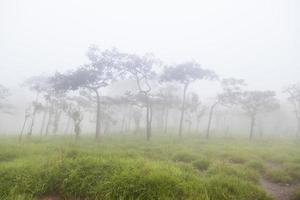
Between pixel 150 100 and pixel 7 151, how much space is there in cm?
2104

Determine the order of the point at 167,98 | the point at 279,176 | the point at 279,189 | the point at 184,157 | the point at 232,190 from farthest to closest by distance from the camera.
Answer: the point at 167,98 < the point at 184,157 < the point at 279,176 < the point at 279,189 < the point at 232,190

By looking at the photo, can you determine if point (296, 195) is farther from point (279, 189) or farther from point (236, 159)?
point (236, 159)

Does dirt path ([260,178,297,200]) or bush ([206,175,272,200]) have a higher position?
bush ([206,175,272,200])

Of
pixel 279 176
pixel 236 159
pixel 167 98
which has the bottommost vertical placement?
pixel 236 159

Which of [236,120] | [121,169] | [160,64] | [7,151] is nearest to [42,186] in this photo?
[121,169]

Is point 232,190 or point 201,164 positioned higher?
point 232,190

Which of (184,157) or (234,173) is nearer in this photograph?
(234,173)

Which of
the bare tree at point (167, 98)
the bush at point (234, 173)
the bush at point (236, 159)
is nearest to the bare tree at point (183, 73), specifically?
the bare tree at point (167, 98)

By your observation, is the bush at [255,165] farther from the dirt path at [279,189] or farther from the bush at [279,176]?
the dirt path at [279,189]

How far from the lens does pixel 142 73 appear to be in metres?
A: 29.0

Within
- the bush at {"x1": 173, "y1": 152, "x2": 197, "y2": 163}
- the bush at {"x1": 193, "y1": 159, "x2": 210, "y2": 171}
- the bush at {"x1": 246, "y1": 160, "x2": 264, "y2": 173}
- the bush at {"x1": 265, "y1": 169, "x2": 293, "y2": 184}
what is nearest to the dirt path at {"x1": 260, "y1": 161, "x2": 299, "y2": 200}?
the bush at {"x1": 265, "y1": 169, "x2": 293, "y2": 184}

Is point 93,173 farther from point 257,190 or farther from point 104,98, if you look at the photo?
point 104,98

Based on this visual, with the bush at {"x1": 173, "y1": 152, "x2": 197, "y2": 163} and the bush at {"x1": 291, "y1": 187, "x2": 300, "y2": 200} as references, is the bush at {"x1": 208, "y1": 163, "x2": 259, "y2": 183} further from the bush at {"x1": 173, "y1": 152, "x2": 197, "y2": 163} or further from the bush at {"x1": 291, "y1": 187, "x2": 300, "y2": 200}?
the bush at {"x1": 173, "y1": 152, "x2": 197, "y2": 163}

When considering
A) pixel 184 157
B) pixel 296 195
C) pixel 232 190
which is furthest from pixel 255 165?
pixel 232 190
